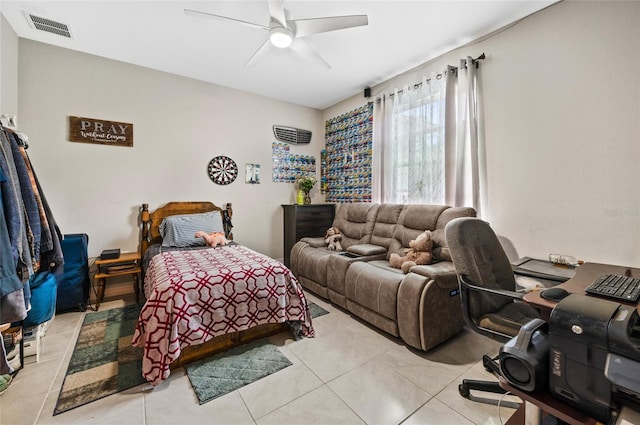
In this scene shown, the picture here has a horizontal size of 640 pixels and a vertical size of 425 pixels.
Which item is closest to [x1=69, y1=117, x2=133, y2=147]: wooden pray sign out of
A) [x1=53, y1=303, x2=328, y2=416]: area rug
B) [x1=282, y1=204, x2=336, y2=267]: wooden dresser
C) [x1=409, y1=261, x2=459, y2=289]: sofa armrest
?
[x1=53, y1=303, x2=328, y2=416]: area rug

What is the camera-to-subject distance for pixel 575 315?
0.80 m

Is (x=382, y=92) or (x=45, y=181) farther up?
(x=382, y=92)

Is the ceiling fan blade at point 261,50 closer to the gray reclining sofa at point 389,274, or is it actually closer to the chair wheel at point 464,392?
the gray reclining sofa at point 389,274

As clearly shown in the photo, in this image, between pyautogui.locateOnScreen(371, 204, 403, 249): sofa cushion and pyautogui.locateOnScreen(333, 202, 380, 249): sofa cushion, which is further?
pyautogui.locateOnScreen(333, 202, 380, 249): sofa cushion

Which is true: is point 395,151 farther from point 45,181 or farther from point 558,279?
point 45,181

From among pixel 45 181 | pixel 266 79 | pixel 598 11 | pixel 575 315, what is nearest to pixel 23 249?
pixel 45 181

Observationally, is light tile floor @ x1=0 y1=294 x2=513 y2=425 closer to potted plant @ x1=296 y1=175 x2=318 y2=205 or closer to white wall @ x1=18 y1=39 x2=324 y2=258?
white wall @ x1=18 y1=39 x2=324 y2=258

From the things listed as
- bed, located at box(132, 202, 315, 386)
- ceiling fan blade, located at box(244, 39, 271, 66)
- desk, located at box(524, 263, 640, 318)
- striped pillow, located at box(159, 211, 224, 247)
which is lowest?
bed, located at box(132, 202, 315, 386)

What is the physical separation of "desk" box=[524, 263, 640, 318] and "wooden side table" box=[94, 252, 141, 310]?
3.54m

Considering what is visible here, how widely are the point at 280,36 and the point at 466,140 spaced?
207 cm

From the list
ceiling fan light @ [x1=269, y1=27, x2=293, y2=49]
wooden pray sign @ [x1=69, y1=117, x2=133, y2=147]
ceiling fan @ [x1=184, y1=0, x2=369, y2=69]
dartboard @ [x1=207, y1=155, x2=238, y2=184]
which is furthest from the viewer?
dartboard @ [x1=207, y1=155, x2=238, y2=184]

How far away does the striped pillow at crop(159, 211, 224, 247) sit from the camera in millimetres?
3113

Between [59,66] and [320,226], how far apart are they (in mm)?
3664

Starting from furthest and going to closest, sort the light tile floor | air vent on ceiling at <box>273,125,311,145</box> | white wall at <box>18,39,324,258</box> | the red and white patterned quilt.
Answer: air vent on ceiling at <box>273,125,311,145</box>, white wall at <box>18,39,324,258</box>, the red and white patterned quilt, the light tile floor
